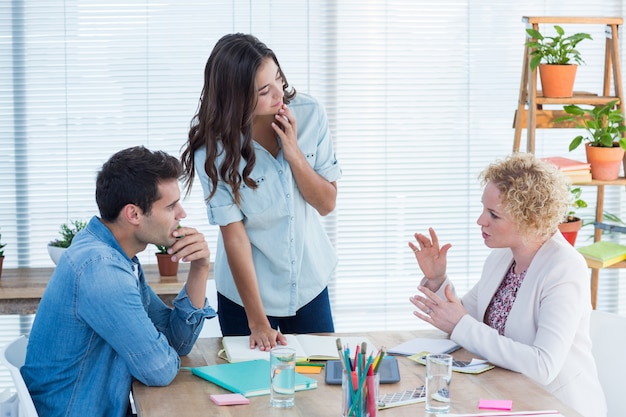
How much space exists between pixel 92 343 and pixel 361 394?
674 millimetres

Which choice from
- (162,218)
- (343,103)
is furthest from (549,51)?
(162,218)

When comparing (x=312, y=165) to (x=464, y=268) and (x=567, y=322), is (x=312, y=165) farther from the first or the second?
(x=464, y=268)

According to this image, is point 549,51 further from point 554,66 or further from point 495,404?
point 495,404

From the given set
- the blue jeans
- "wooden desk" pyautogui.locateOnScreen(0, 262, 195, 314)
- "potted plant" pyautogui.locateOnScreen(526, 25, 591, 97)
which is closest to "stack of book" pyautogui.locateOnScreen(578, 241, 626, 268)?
"potted plant" pyautogui.locateOnScreen(526, 25, 591, 97)

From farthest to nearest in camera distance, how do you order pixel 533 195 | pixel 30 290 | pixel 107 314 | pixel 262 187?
1. pixel 30 290
2. pixel 262 187
3. pixel 533 195
4. pixel 107 314

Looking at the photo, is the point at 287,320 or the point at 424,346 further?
the point at 287,320

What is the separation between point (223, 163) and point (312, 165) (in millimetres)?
305

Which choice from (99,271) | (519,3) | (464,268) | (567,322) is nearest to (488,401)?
(567,322)

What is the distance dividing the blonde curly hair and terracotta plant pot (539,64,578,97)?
132 centimetres

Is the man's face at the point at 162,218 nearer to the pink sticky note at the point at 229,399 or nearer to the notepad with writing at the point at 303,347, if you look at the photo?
the notepad with writing at the point at 303,347

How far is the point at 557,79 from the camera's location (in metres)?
3.55

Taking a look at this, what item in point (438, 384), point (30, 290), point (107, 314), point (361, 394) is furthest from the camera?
point (30, 290)

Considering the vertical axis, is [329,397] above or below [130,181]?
below

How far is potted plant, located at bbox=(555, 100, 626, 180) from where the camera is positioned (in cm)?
353
